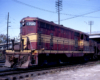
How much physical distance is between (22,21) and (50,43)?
3040mm

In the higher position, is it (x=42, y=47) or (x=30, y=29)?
(x=30, y=29)

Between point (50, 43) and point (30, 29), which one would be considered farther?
point (50, 43)

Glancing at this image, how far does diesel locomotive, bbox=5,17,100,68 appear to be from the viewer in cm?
809

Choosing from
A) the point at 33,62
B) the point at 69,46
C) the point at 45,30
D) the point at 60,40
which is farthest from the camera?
the point at 69,46

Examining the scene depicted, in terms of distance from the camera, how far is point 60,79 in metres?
5.63

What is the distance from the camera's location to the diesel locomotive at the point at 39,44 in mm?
8094

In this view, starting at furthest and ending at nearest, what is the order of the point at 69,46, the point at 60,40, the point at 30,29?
the point at 69,46 < the point at 60,40 < the point at 30,29

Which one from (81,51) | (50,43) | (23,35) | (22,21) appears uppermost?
(22,21)

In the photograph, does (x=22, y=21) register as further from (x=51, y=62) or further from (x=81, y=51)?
(x=81, y=51)

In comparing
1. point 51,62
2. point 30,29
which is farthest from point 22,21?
point 51,62

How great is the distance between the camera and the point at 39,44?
9.22m

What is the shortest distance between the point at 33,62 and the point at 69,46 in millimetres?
5496

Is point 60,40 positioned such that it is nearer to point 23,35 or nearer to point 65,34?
point 65,34

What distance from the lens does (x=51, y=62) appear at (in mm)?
9781
